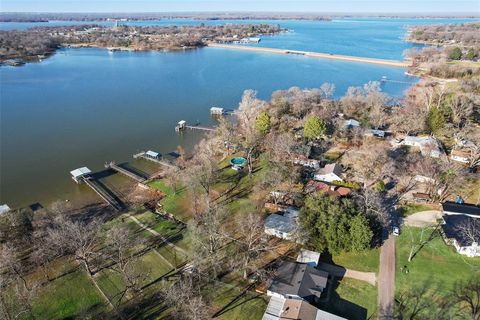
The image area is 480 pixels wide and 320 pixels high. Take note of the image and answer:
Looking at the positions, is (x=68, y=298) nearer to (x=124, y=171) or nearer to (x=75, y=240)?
(x=75, y=240)

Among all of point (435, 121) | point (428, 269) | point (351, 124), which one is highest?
point (435, 121)

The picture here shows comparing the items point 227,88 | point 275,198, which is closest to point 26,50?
point 227,88

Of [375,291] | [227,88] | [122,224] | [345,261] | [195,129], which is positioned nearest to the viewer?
[375,291]

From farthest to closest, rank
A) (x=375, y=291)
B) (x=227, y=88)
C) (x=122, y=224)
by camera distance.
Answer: (x=227, y=88) < (x=122, y=224) < (x=375, y=291)

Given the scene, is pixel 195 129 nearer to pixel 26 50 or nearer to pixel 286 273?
pixel 286 273

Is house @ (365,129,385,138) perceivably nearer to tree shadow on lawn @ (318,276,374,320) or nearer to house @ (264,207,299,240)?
house @ (264,207,299,240)

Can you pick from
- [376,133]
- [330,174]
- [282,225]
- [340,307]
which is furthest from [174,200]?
[376,133]

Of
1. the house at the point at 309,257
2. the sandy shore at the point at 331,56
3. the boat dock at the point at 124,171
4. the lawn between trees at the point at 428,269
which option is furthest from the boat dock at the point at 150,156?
the sandy shore at the point at 331,56

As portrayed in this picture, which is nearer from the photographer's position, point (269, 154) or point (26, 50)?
point (269, 154)
